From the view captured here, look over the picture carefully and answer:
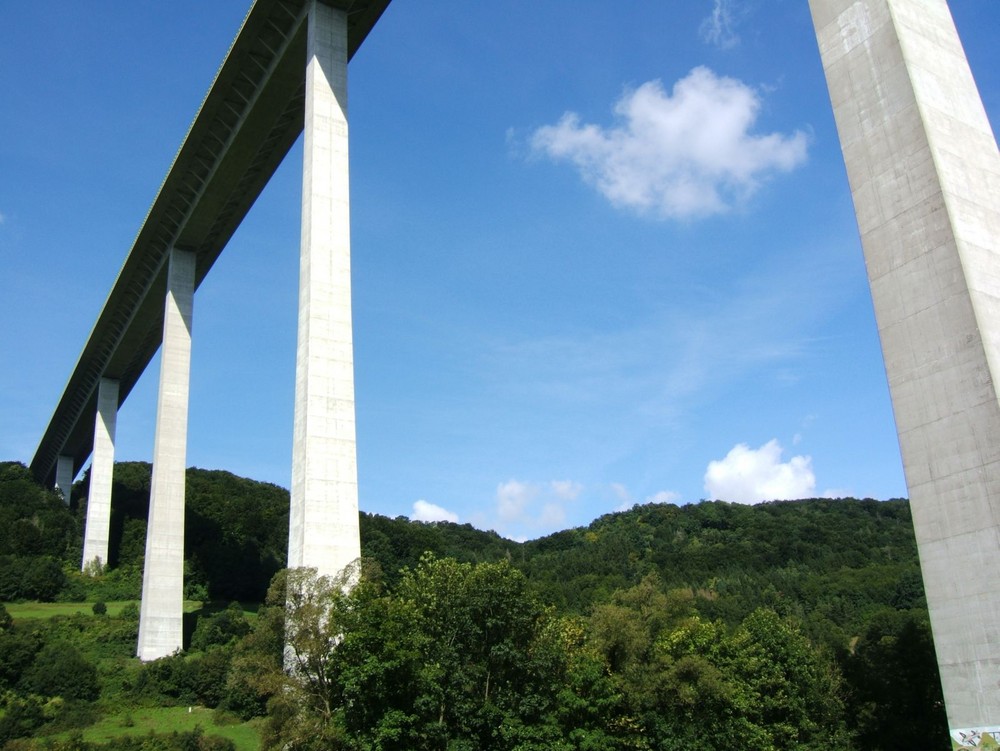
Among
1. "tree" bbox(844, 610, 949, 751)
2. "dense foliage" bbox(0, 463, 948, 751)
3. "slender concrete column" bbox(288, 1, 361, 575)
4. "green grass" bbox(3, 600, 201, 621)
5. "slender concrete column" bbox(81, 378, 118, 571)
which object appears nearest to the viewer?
"dense foliage" bbox(0, 463, 948, 751)

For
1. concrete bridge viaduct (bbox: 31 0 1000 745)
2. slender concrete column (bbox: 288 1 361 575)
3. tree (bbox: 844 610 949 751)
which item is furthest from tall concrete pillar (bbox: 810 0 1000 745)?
tree (bbox: 844 610 949 751)

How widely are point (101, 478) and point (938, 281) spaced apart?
53.4m

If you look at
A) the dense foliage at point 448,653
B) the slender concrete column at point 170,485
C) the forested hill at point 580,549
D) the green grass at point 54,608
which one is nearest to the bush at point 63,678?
the dense foliage at point 448,653

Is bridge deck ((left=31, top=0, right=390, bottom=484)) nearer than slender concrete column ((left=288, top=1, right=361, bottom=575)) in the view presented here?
No

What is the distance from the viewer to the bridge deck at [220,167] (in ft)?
95.8

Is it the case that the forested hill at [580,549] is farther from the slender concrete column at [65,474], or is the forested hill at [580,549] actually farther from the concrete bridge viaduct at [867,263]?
the concrete bridge viaduct at [867,263]

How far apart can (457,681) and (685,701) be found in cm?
727

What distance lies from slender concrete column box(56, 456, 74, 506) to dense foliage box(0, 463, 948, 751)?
407 centimetres

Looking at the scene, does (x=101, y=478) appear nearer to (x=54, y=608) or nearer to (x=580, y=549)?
(x=54, y=608)

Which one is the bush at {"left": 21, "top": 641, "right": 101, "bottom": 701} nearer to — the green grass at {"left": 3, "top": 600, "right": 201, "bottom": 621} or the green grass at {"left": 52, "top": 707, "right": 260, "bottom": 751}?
the green grass at {"left": 52, "top": 707, "right": 260, "bottom": 751}

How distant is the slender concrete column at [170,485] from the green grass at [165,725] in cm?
507

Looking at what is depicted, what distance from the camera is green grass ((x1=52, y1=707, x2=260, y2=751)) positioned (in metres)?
30.5

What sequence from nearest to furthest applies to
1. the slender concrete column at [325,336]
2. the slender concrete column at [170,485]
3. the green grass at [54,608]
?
the slender concrete column at [325,336] < the slender concrete column at [170,485] < the green grass at [54,608]

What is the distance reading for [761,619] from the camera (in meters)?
34.3
